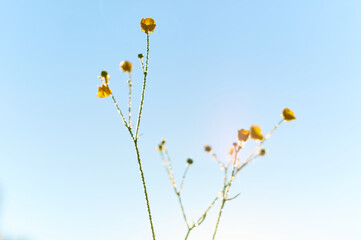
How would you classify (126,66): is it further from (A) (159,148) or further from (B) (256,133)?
(B) (256,133)

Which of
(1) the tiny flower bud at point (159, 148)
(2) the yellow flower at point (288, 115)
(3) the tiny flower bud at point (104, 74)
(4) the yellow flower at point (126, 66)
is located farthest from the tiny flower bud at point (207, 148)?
(3) the tiny flower bud at point (104, 74)

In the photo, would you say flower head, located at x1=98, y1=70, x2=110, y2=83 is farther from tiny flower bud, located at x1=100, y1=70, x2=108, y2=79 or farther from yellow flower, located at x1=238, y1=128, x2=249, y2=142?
yellow flower, located at x1=238, y1=128, x2=249, y2=142

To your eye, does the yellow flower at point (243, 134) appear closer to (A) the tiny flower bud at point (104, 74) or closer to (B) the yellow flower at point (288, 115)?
(B) the yellow flower at point (288, 115)

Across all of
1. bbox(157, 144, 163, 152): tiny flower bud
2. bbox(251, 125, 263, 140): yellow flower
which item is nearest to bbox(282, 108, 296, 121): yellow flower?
bbox(251, 125, 263, 140): yellow flower

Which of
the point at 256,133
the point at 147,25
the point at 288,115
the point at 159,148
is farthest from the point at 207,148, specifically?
the point at 147,25

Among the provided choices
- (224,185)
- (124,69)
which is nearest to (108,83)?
(124,69)

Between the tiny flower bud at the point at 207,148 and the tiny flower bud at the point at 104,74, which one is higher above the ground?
the tiny flower bud at the point at 104,74
